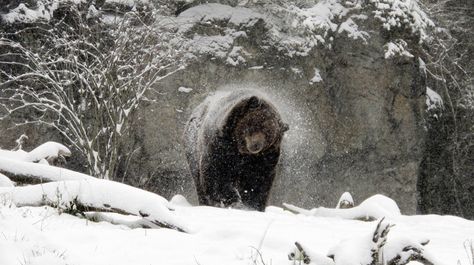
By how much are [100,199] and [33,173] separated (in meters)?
0.82

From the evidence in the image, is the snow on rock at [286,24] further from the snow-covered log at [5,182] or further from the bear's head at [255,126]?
the snow-covered log at [5,182]

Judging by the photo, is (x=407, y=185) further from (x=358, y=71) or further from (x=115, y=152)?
(x=115, y=152)

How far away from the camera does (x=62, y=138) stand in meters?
10.1

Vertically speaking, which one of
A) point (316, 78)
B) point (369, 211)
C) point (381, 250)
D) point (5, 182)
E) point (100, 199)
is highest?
point (381, 250)

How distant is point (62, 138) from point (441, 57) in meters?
7.96

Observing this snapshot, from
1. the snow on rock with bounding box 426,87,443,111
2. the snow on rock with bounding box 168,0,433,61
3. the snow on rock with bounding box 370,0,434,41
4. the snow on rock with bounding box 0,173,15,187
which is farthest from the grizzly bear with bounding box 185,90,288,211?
the snow on rock with bounding box 426,87,443,111

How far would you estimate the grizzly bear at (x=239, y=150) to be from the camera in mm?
5855

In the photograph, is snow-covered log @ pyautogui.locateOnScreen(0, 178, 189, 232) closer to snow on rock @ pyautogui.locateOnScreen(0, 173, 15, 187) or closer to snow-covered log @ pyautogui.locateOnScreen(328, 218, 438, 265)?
snow on rock @ pyautogui.locateOnScreen(0, 173, 15, 187)

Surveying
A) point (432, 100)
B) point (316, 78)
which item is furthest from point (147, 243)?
point (432, 100)

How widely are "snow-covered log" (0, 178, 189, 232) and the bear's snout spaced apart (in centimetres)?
276

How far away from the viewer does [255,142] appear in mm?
5785

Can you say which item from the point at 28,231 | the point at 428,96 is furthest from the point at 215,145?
the point at 428,96

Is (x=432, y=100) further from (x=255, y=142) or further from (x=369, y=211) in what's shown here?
(x=369, y=211)

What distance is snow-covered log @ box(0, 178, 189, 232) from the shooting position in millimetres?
2895
